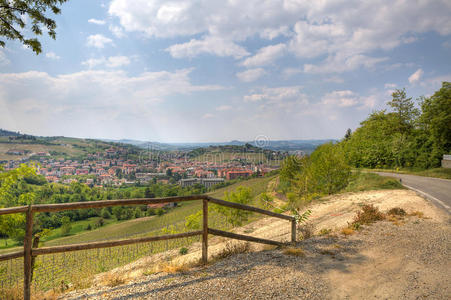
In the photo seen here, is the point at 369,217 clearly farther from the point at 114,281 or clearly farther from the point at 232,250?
the point at 114,281

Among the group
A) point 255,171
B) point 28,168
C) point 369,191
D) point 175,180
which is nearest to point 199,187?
point 175,180

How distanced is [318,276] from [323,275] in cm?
11

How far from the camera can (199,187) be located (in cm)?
8544

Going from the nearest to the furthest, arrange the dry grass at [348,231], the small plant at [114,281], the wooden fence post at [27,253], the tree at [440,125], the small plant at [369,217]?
the wooden fence post at [27,253]
the small plant at [114,281]
the dry grass at [348,231]
the small plant at [369,217]
the tree at [440,125]

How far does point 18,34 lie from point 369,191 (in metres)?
17.3

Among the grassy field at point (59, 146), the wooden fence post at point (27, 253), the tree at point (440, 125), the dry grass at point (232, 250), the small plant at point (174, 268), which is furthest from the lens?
the grassy field at point (59, 146)

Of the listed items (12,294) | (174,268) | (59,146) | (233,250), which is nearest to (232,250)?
(233,250)

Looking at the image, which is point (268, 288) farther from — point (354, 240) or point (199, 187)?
point (199, 187)

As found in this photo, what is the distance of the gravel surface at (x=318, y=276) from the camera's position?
11.5ft

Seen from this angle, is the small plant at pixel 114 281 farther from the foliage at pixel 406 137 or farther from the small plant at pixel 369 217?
the foliage at pixel 406 137

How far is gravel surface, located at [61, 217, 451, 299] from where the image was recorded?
350 cm

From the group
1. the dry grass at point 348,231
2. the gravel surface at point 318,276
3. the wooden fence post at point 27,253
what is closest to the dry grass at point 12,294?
the wooden fence post at point 27,253

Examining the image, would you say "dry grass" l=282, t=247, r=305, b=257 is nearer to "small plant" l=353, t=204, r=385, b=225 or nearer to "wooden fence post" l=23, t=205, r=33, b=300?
"small plant" l=353, t=204, r=385, b=225

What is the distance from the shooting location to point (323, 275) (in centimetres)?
409
